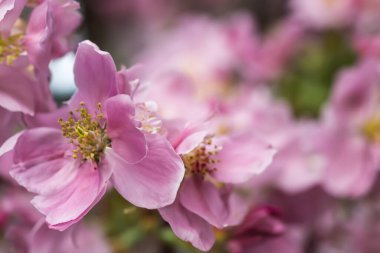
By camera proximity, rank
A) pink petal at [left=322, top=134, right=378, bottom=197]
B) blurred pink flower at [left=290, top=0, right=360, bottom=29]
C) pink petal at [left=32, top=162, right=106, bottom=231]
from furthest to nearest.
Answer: blurred pink flower at [left=290, top=0, right=360, bottom=29] < pink petal at [left=322, top=134, right=378, bottom=197] < pink petal at [left=32, top=162, right=106, bottom=231]

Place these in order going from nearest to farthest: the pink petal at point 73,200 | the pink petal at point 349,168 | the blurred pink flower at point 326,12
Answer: the pink petal at point 73,200
the pink petal at point 349,168
the blurred pink flower at point 326,12

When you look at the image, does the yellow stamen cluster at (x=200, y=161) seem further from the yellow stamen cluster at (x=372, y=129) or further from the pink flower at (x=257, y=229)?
the yellow stamen cluster at (x=372, y=129)

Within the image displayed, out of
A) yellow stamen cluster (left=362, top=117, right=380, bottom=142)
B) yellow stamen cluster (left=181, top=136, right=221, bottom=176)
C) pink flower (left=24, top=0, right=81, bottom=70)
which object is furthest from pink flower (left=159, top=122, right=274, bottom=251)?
yellow stamen cluster (left=362, top=117, right=380, bottom=142)

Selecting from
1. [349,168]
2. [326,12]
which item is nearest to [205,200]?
[349,168]

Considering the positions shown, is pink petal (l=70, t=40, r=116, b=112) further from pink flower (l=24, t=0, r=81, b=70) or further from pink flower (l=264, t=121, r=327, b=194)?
pink flower (l=264, t=121, r=327, b=194)

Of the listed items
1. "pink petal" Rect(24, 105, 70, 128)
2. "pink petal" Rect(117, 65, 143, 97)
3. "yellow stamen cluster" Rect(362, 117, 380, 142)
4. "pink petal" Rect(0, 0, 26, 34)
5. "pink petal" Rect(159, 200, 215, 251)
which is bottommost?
"yellow stamen cluster" Rect(362, 117, 380, 142)

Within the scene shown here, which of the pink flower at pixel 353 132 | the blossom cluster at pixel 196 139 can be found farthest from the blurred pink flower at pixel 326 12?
the pink flower at pixel 353 132

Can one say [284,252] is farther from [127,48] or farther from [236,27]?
[127,48]

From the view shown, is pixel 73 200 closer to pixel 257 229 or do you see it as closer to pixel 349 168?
pixel 257 229

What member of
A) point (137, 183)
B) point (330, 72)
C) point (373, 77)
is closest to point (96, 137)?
point (137, 183)
